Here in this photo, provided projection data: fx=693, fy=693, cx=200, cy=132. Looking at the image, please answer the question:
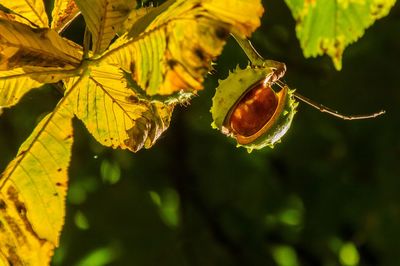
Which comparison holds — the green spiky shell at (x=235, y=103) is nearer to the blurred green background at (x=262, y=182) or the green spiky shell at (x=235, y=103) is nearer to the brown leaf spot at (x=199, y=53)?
the brown leaf spot at (x=199, y=53)

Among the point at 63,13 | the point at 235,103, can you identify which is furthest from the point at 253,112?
the point at 63,13

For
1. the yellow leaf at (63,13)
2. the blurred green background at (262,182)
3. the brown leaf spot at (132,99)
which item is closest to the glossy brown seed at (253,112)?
the brown leaf spot at (132,99)

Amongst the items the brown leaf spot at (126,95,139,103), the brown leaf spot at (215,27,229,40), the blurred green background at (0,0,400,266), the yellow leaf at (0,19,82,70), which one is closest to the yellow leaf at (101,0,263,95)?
the brown leaf spot at (215,27,229,40)

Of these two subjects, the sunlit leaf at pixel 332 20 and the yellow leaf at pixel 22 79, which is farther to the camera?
the yellow leaf at pixel 22 79

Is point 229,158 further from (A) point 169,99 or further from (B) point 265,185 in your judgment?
(A) point 169,99

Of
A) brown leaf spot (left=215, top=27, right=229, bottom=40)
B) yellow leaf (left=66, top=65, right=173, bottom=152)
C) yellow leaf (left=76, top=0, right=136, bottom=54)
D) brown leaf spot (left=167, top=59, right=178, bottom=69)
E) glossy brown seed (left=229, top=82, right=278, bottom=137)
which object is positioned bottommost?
glossy brown seed (left=229, top=82, right=278, bottom=137)

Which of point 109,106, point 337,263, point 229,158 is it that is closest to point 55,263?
point 229,158

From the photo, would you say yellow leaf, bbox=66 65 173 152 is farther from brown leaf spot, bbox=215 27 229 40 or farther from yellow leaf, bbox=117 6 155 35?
brown leaf spot, bbox=215 27 229 40
